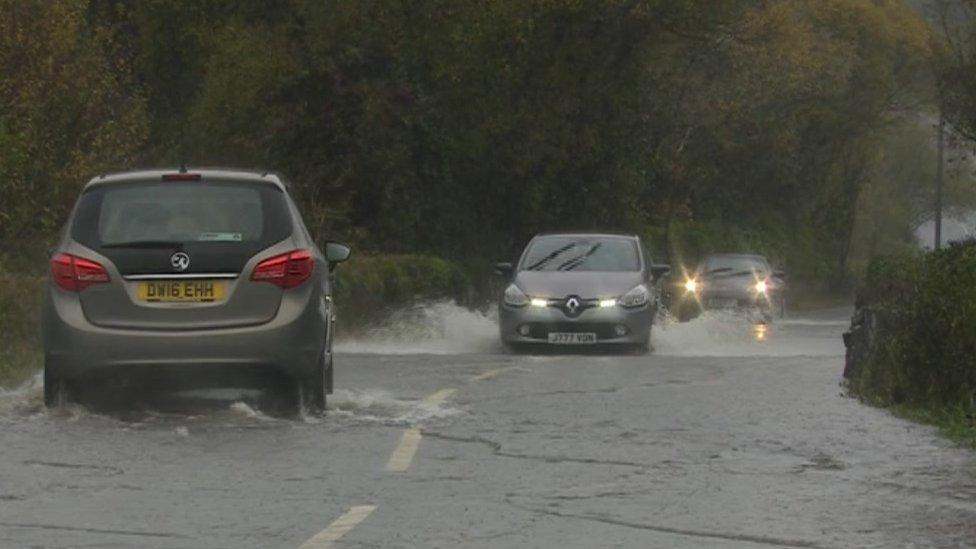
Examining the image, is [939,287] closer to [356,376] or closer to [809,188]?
[356,376]

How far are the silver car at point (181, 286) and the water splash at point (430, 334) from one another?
32.7 feet

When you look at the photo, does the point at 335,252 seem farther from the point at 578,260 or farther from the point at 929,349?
the point at 578,260

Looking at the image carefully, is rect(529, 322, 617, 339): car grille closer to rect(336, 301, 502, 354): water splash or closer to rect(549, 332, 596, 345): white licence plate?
rect(549, 332, 596, 345): white licence plate

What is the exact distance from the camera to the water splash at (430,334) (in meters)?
27.9

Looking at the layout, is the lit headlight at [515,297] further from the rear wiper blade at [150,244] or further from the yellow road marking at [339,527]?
the yellow road marking at [339,527]

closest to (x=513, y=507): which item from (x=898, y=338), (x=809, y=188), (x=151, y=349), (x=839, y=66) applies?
(x=151, y=349)

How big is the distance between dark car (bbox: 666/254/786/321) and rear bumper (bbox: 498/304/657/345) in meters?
19.6

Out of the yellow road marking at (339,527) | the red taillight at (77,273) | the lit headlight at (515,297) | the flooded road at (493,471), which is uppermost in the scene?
the red taillight at (77,273)

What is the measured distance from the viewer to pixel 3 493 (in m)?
11.1

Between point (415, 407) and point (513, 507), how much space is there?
5.30 m

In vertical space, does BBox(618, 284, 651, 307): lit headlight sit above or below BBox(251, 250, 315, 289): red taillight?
below

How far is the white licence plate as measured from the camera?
1019 inches

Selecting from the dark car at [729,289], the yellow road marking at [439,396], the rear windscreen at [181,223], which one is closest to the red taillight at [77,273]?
the rear windscreen at [181,223]

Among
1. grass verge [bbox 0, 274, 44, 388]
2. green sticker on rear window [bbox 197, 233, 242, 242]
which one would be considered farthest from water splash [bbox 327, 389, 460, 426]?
grass verge [bbox 0, 274, 44, 388]
